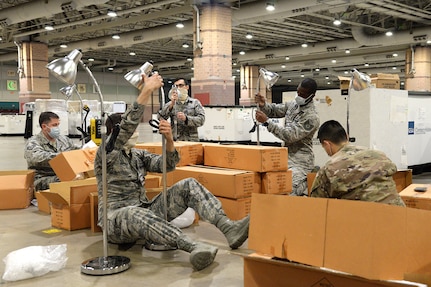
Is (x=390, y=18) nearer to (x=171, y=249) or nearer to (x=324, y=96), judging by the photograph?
(x=324, y=96)

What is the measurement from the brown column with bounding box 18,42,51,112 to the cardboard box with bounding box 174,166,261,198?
16.5m

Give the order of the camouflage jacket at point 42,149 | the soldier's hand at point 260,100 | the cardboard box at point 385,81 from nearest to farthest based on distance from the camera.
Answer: the soldier's hand at point 260,100, the camouflage jacket at point 42,149, the cardboard box at point 385,81

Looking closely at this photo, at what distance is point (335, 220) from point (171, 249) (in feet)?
6.70

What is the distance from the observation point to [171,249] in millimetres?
3969

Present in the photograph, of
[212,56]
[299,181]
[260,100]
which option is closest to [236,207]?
[299,181]

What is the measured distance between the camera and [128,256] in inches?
151

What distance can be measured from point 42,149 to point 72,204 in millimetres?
1458

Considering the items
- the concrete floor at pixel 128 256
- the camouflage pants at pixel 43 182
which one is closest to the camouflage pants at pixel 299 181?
the concrete floor at pixel 128 256

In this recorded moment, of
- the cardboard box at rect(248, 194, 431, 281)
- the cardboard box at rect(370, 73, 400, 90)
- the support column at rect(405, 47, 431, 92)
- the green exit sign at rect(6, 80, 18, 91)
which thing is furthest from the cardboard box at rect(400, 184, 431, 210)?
the green exit sign at rect(6, 80, 18, 91)

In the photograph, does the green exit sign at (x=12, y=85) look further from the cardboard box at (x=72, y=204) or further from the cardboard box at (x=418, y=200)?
the cardboard box at (x=418, y=200)

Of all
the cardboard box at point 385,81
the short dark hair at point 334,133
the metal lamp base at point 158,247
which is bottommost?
the metal lamp base at point 158,247

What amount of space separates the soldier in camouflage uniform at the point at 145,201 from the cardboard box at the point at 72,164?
1509 mm

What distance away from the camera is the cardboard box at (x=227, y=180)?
4738 millimetres

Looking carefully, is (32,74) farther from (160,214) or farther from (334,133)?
(334,133)
